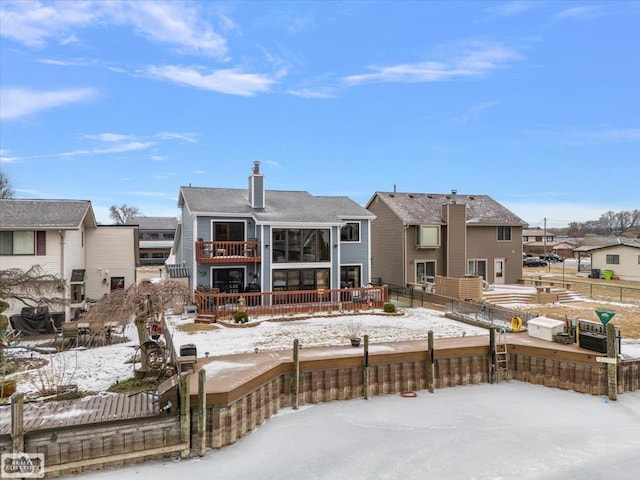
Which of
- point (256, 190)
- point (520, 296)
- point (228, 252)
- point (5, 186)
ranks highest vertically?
point (5, 186)

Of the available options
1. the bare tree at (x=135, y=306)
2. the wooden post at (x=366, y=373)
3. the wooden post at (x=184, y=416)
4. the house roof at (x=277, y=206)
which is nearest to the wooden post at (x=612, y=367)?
the wooden post at (x=366, y=373)

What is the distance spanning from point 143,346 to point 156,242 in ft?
161

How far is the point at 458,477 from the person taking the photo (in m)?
7.39

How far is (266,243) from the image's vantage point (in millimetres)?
20375

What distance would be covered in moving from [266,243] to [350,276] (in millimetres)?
5580

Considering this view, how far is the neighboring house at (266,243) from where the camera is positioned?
66.4 feet

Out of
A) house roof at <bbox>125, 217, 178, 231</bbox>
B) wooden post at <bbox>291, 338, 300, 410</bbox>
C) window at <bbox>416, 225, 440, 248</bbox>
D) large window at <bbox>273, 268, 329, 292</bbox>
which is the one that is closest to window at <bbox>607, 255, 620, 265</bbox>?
window at <bbox>416, 225, 440, 248</bbox>

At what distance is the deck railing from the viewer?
1808 cm

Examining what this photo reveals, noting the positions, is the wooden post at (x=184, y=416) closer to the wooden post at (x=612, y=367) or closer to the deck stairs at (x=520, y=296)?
the wooden post at (x=612, y=367)

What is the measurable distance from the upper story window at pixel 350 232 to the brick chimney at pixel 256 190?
477cm

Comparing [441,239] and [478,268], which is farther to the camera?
[478,268]

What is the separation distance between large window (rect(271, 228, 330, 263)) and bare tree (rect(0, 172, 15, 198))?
43.4 meters

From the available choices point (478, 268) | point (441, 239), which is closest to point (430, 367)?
point (441, 239)

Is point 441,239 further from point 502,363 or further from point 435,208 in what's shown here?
point 502,363
